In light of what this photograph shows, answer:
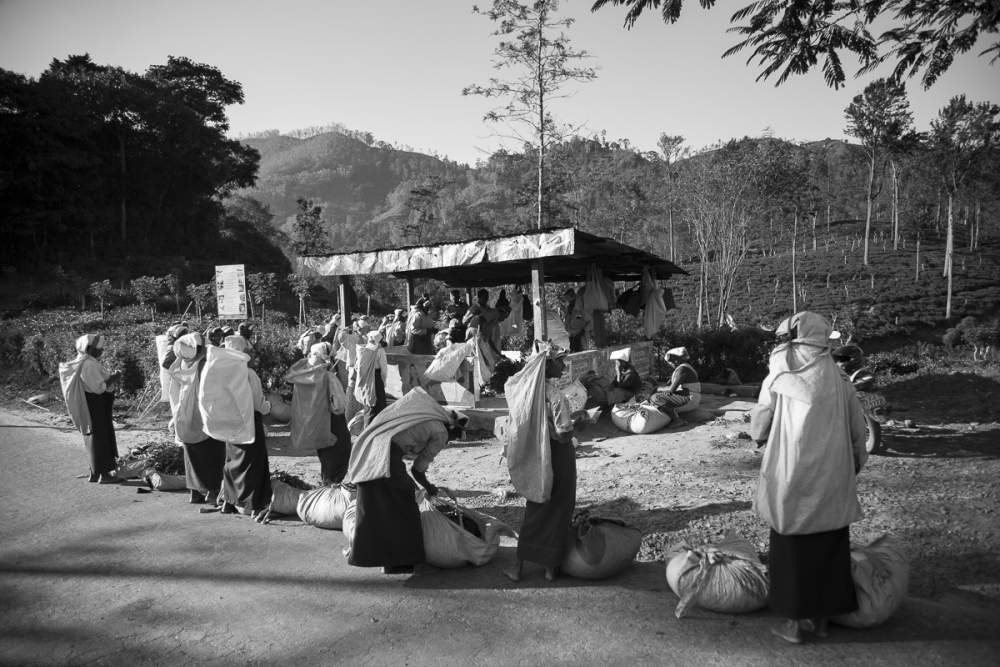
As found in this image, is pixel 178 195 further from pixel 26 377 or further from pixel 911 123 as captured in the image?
pixel 911 123

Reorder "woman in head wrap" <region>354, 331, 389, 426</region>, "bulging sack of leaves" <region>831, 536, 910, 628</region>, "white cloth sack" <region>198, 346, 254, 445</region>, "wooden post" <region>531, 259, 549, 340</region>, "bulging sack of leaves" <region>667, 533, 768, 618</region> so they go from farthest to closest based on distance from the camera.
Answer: "wooden post" <region>531, 259, 549, 340</region> < "woman in head wrap" <region>354, 331, 389, 426</region> < "white cloth sack" <region>198, 346, 254, 445</region> < "bulging sack of leaves" <region>667, 533, 768, 618</region> < "bulging sack of leaves" <region>831, 536, 910, 628</region>

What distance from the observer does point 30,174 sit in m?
34.1

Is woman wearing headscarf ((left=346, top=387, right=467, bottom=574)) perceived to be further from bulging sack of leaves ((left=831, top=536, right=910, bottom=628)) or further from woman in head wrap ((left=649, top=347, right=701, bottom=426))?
woman in head wrap ((left=649, top=347, right=701, bottom=426))

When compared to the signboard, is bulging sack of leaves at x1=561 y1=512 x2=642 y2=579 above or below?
below

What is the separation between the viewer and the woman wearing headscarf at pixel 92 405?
23.5ft

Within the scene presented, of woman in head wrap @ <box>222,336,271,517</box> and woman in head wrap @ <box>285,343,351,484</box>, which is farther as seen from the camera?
woman in head wrap @ <box>285,343,351,484</box>

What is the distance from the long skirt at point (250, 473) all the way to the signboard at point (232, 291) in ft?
16.0

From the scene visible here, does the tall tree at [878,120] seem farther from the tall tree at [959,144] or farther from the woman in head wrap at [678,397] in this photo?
the woman in head wrap at [678,397]

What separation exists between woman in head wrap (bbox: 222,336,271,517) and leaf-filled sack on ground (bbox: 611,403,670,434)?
4.56m

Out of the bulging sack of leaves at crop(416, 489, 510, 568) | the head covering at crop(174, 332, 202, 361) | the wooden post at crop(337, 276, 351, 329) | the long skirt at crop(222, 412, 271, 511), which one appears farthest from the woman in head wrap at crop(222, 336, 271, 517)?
the wooden post at crop(337, 276, 351, 329)

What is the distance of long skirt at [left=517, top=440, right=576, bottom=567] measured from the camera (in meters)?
4.05

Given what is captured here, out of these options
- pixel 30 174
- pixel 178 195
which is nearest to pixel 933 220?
pixel 178 195

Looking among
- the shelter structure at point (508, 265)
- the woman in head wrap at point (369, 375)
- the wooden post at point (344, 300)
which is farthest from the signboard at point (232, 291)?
the woman in head wrap at point (369, 375)

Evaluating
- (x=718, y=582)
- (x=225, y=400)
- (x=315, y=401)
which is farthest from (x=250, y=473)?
(x=718, y=582)
